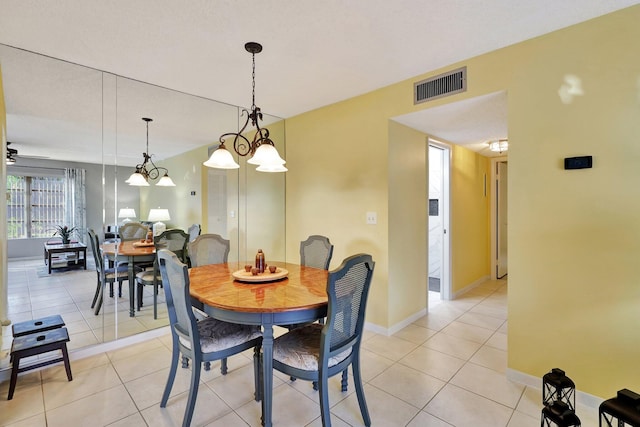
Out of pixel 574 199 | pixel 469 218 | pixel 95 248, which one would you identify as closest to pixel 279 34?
pixel 574 199

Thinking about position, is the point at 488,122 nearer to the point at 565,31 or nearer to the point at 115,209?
the point at 565,31

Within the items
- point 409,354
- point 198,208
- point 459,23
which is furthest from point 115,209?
point 459,23

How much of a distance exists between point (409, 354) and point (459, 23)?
8.80 feet

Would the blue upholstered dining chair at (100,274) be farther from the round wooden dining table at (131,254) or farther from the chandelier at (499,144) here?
the chandelier at (499,144)

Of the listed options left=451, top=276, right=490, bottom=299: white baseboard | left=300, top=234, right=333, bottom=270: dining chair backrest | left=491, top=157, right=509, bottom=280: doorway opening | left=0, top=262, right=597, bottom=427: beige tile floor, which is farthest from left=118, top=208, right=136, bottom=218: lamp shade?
left=491, top=157, right=509, bottom=280: doorway opening

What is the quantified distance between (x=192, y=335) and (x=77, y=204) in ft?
7.14

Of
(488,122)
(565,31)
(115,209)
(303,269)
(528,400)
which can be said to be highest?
(565,31)

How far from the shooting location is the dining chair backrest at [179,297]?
5.33ft

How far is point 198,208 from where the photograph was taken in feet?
11.4

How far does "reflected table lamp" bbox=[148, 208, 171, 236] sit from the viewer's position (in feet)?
10.4

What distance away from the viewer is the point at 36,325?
2289 millimetres

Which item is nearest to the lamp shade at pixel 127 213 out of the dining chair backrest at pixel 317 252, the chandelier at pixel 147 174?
the chandelier at pixel 147 174

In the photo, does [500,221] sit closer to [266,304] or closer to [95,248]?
[266,304]

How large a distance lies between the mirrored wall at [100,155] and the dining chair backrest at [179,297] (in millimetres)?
1493
